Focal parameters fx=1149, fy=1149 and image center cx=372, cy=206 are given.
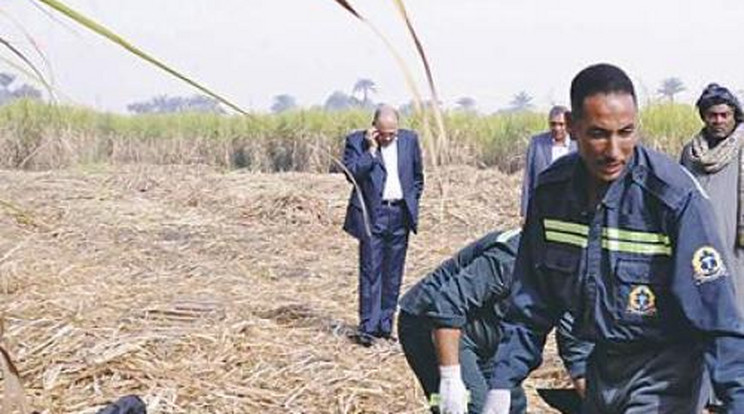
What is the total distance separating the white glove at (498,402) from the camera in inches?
118

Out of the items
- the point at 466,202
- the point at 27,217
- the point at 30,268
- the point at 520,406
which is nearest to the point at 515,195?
the point at 466,202

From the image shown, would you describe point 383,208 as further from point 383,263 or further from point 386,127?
point 386,127

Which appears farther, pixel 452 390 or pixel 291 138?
pixel 291 138

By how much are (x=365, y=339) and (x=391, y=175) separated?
1078 millimetres

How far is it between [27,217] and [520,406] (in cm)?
275

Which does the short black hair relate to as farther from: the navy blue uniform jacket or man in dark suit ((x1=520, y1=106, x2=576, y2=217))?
man in dark suit ((x1=520, y1=106, x2=576, y2=217))

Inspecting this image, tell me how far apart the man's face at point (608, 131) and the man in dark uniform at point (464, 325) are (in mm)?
765

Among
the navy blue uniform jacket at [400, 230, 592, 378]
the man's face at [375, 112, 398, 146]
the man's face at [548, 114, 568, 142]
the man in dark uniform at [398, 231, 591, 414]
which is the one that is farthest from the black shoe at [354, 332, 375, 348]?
the navy blue uniform jacket at [400, 230, 592, 378]

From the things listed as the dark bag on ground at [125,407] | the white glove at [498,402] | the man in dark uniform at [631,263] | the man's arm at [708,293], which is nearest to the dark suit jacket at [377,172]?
the white glove at [498,402]

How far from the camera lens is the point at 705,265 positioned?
2502 mm

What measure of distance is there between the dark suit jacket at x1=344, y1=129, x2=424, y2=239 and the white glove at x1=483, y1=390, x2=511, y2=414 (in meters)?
4.31

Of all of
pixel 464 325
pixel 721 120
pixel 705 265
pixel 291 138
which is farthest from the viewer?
pixel 291 138

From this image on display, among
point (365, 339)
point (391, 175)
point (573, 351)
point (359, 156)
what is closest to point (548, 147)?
point (391, 175)

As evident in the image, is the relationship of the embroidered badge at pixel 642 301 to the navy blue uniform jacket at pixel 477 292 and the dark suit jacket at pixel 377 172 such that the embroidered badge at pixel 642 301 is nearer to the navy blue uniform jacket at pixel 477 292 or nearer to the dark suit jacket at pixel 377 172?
the navy blue uniform jacket at pixel 477 292
